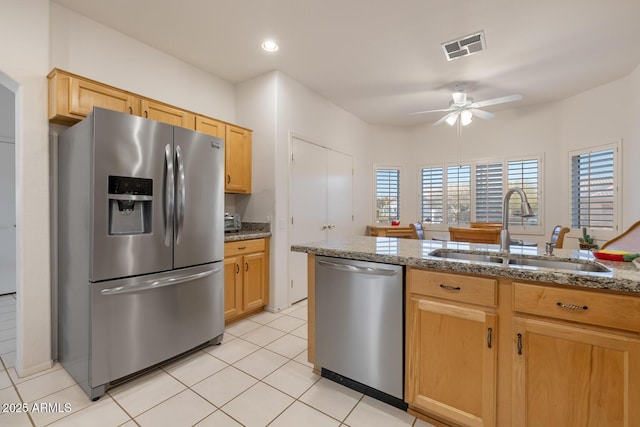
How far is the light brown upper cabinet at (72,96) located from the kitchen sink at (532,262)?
9.06ft

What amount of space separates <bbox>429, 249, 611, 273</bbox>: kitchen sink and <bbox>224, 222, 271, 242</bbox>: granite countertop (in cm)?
191

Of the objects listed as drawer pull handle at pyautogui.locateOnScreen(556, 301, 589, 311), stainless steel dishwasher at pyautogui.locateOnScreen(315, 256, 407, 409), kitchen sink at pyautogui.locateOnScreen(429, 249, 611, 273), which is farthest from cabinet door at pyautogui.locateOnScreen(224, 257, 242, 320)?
drawer pull handle at pyautogui.locateOnScreen(556, 301, 589, 311)

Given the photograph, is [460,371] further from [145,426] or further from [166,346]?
[166,346]

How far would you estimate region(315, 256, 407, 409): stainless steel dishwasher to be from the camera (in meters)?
1.67

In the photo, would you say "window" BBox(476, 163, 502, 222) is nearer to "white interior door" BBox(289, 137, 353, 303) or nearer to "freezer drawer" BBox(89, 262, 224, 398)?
"white interior door" BBox(289, 137, 353, 303)

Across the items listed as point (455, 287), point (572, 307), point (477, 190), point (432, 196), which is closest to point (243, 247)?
point (455, 287)

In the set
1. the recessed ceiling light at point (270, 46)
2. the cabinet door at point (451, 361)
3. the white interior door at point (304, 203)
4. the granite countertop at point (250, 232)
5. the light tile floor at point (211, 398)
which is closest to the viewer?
the cabinet door at point (451, 361)

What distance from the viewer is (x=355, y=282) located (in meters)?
1.80

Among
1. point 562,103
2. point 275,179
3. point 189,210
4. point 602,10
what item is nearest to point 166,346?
point 189,210

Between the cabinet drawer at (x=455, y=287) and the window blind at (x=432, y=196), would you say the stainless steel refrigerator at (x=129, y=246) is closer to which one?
the cabinet drawer at (x=455, y=287)

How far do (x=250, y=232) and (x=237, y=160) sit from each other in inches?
33.5

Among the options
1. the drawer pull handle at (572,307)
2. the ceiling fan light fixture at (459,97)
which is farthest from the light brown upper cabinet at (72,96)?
the ceiling fan light fixture at (459,97)

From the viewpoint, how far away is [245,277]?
304 centimetres

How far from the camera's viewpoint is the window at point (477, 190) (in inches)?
180
